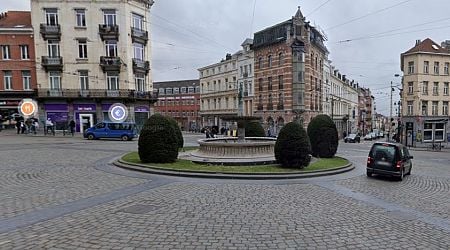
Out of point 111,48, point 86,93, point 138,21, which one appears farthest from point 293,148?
point 138,21

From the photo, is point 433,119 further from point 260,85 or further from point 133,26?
point 133,26

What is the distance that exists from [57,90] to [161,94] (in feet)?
167

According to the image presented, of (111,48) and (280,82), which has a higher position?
(111,48)

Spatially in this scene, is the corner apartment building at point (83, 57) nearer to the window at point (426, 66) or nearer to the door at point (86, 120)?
the door at point (86, 120)

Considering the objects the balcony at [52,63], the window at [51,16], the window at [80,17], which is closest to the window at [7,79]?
the balcony at [52,63]

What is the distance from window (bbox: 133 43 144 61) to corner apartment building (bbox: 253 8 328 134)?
1854 cm

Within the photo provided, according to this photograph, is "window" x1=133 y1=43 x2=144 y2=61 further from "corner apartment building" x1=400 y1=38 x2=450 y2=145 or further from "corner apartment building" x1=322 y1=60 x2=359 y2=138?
"corner apartment building" x1=400 y1=38 x2=450 y2=145

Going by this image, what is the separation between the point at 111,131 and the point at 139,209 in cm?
2426

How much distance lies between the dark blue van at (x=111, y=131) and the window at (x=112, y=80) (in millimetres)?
8359

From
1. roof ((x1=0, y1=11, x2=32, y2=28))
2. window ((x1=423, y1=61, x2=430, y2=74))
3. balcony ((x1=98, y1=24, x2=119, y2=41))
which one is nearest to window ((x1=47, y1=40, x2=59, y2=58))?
roof ((x1=0, y1=11, x2=32, y2=28))

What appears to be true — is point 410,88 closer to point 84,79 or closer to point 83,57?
point 84,79

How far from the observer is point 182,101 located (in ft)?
270

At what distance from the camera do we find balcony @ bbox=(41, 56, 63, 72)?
34.4 m

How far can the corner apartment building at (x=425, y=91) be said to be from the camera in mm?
40562
